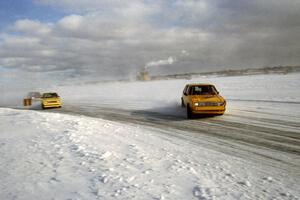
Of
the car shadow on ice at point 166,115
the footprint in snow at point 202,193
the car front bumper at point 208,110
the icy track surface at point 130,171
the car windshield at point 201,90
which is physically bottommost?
the footprint in snow at point 202,193

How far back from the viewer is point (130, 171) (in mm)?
5766

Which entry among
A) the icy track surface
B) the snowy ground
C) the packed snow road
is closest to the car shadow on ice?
the packed snow road

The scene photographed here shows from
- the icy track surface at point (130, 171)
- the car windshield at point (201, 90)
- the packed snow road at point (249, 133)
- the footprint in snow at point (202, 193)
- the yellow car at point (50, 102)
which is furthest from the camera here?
the yellow car at point (50, 102)

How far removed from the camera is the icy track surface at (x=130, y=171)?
15.5 ft

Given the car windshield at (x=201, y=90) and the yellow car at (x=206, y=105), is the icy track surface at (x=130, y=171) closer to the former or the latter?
the yellow car at (x=206, y=105)

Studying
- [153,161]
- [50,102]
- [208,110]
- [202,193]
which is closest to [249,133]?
[208,110]

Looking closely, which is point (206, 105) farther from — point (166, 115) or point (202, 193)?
point (202, 193)

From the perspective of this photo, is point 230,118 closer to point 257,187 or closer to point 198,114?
point 198,114

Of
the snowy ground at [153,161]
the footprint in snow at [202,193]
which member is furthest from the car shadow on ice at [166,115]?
the footprint in snow at [202,193]

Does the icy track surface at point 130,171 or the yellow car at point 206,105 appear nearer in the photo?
the icy track surface at point 130,171

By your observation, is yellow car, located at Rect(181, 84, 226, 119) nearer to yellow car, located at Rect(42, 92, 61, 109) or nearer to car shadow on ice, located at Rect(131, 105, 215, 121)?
car shadow on ice, located at Rect(131, 105, 215, 121)

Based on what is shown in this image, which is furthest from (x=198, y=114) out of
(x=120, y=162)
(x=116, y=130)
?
(x=120, y=162)

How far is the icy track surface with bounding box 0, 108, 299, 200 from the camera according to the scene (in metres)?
4.74

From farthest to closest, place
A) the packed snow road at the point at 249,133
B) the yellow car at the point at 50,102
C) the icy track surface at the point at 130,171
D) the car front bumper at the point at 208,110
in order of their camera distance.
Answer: the yellow car at the point at 50,102 < the car front bumper at the point at 208,110 < the packed snow road at the point at 249,133 < the icy track surface at the point at 130,171
